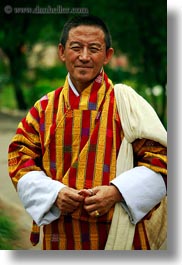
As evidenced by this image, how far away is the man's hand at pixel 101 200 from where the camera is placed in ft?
6.93

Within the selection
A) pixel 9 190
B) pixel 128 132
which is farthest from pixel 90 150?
pixel 9 190

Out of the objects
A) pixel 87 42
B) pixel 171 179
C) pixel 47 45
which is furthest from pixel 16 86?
pixel 171 179

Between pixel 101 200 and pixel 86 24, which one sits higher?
pixel 86 24

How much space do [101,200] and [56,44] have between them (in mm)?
829

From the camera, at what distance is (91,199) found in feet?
6.93

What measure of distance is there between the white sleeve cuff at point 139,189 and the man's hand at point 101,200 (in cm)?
3

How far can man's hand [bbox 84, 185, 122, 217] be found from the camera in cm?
211

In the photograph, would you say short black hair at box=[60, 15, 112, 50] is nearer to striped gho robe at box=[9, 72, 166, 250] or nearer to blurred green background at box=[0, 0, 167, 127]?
striped gho robe at box=[9, 72, 166, 250]

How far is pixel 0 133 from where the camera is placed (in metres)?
2.63

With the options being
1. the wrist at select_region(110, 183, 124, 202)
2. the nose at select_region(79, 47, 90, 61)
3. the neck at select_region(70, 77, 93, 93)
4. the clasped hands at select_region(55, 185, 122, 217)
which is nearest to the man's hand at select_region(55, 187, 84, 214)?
the clasped hands at select_region(55, 185, 122, 217)

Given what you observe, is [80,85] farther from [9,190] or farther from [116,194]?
[9,190]

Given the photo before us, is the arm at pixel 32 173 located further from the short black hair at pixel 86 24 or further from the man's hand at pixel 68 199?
the short black hair at pixel 86 24

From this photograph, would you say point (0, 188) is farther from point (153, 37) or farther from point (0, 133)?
point (153, 37)

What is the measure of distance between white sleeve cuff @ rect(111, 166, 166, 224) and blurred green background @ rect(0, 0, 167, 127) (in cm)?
50
